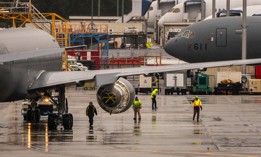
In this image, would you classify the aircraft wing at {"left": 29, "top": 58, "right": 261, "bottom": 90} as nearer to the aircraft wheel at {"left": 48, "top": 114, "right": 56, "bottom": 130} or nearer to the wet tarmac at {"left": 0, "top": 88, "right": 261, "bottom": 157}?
the aircraft wheel at {"left": 48, "top": 114, "right": 56, "bottom": 130}

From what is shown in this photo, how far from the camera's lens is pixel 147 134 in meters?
40.2

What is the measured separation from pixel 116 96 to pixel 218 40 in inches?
1463

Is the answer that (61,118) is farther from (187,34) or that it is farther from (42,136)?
(187,34)

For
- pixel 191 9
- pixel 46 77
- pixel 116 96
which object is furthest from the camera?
pixel 191 9

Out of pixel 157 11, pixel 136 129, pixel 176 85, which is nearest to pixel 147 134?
pixel 136 129

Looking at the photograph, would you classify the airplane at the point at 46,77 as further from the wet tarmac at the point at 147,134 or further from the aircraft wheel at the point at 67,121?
the wet tarmac at the point at 147,134

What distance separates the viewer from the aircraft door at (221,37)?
75.2 m

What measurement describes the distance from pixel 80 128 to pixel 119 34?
8792 cm

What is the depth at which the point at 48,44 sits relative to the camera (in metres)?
45.6

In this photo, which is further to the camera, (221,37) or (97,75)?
(221,37)

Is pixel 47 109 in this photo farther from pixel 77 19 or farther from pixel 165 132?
pixel 77 19

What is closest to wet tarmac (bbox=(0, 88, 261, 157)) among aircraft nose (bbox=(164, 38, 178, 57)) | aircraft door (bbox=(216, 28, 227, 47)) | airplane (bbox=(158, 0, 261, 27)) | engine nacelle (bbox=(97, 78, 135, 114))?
engine nacelle (bbox=(97, 78, 135, 114))

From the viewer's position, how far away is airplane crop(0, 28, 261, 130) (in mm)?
38500

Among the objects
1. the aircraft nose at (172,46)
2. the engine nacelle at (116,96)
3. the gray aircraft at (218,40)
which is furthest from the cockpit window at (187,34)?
the engine nacelle at (116,96)
